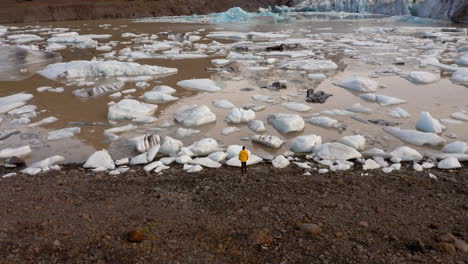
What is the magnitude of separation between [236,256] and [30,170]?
2438 millimetres

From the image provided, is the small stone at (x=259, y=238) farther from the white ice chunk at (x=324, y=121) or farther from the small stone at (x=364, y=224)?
the white ice chunk at (x=324, y=121)

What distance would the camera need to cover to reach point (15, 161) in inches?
142

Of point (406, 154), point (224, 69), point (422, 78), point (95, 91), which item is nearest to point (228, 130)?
point (406, 154)

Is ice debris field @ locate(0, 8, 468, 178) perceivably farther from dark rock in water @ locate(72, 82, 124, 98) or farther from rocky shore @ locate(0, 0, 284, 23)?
rocky shore @ locate(0, 0, 284, 23)

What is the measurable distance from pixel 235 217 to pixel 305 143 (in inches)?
63.9

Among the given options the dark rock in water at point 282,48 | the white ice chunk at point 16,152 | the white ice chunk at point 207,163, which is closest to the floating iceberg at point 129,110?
the white ice chunk at point 16,152

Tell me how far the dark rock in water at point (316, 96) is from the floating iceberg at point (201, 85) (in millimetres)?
1712

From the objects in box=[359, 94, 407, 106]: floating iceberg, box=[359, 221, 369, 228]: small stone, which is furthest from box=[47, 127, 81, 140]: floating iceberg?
box=[359, 94, 407, 106]: floating iceberg

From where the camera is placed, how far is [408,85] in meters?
6.73

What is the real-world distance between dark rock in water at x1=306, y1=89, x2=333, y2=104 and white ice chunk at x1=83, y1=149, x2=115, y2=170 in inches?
134

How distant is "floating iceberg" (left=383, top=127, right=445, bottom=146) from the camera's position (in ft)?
13.1

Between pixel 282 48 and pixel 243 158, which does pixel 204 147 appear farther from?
pixel 282 48

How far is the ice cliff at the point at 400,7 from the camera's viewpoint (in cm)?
2002

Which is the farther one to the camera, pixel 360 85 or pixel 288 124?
pixel 360 85
